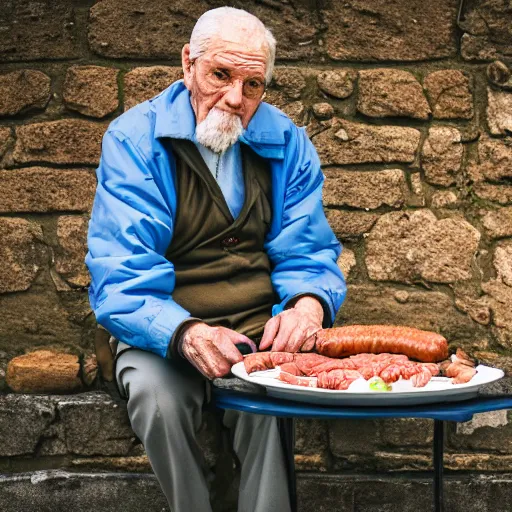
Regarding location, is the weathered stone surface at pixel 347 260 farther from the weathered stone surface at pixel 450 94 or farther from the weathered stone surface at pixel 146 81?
the weathered stone surface at pixel 146 81

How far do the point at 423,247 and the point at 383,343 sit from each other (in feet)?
4.76

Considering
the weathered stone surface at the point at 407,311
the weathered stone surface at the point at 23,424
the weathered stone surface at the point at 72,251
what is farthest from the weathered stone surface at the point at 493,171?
the weathered stone surface at the point at 23,424

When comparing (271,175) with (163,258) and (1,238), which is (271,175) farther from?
(1,238)

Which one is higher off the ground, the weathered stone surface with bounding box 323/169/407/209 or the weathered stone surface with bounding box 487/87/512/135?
the weathered stone surface with bounding box 487/87/512/135

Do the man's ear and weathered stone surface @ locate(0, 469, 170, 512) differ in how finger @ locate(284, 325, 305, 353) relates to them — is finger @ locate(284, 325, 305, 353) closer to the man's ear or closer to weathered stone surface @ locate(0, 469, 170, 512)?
the man's ear

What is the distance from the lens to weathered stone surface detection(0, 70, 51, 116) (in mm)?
4000

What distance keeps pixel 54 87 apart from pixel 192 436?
175 centimetres

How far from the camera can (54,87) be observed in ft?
13.2

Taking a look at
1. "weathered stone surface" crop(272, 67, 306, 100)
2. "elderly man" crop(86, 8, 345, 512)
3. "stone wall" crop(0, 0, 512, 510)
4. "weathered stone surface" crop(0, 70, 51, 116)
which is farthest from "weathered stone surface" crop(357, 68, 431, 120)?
"weathered stone surface" crop(0, 70, 51, 116)

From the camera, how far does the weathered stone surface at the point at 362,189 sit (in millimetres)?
4035

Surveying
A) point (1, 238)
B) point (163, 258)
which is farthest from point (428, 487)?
point (1, 238)

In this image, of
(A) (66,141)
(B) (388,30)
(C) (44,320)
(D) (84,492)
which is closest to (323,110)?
(B) (388,30)

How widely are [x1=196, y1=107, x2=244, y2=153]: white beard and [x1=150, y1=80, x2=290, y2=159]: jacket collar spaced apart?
0.12ft

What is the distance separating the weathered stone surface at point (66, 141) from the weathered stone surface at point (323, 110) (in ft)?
2.80
